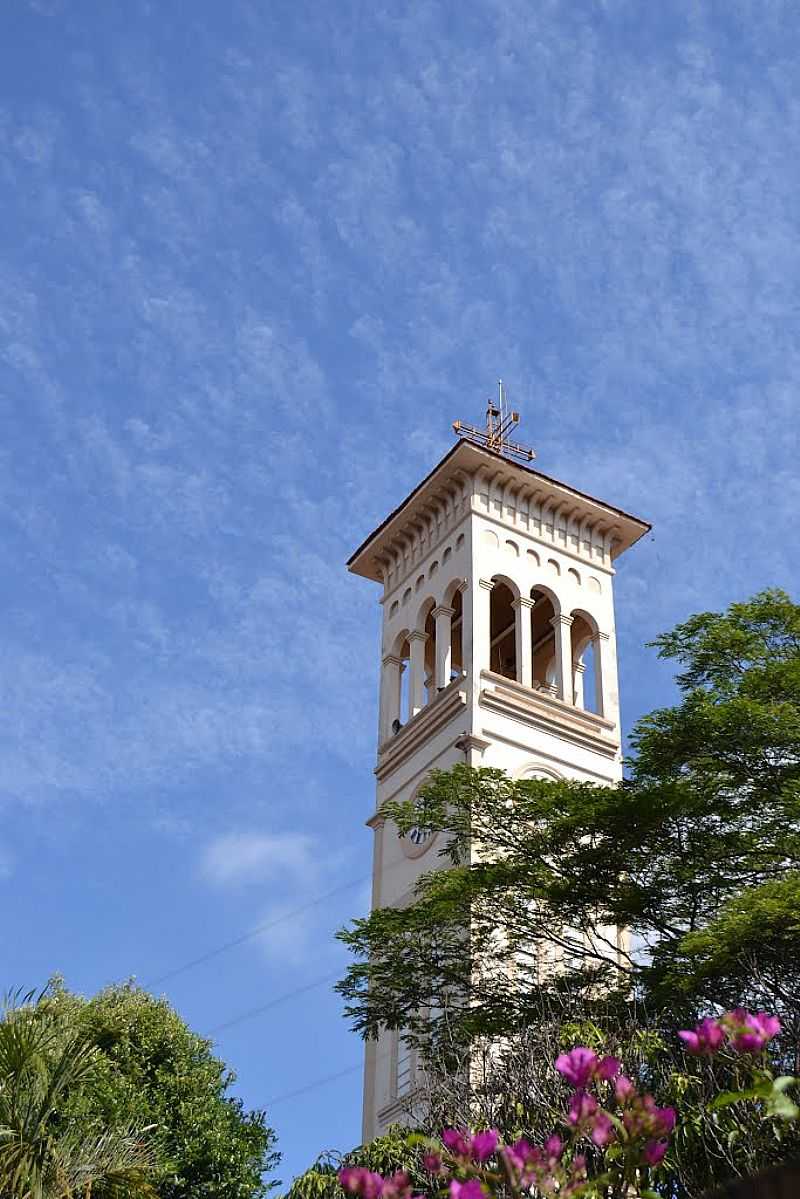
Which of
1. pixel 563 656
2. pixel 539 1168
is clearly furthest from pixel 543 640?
pixel 539 1168

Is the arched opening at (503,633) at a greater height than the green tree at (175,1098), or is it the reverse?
the arched opening at (503,633)

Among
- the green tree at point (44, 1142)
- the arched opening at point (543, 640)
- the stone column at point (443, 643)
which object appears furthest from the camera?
the arched opening at point (543, 640)

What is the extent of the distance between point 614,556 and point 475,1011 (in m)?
19.7

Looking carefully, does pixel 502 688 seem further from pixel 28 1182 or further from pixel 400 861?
pixel 28 1182

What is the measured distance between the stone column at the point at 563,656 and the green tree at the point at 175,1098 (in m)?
11.8

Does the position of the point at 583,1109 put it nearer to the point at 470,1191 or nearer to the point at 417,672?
the point at 470,1191

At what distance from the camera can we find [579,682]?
126 ft

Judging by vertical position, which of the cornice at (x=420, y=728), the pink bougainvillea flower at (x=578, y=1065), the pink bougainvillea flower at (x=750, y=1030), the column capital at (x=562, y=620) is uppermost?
the column capital at (x=562, y=620)

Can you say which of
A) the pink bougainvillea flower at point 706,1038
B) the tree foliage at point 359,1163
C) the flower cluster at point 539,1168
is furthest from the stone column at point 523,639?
the pink bougainvillea flower at point 706,1038

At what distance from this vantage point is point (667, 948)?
20.7 m

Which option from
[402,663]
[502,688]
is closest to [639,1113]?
[502,688]

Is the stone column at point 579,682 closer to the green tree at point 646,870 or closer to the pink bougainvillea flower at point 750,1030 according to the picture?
the green tree at point 646,870

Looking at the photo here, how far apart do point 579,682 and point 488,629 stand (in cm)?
442

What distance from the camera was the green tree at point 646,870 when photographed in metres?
18.9
